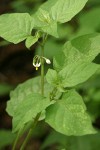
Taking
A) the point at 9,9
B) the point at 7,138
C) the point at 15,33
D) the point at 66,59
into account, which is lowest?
the point at 7,138

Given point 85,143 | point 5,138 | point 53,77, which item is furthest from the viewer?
point 5,138

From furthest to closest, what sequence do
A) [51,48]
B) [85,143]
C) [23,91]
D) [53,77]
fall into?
[51,48] → [85,143] → [23,91] → [53,77]

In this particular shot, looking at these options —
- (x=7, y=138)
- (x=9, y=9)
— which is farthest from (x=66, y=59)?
(x=9, y=9)

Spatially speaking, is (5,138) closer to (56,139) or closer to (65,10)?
(56,139)

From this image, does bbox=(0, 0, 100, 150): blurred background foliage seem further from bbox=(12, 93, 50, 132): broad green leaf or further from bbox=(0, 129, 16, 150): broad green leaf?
bbox=(12, 93, 50, 132): broad green leaf

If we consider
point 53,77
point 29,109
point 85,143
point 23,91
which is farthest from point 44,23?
point 85,143

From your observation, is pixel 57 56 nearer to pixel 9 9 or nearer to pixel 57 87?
pixel 57 87
